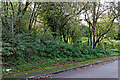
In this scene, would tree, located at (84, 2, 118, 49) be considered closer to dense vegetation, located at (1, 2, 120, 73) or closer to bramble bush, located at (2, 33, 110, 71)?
dense vegetation, located at (1, 2, 120, 73)

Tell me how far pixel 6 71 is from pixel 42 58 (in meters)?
3.58

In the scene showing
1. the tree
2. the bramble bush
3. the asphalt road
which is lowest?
the asphalt road

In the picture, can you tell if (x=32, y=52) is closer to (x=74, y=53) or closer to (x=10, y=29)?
(x=10, y=29)

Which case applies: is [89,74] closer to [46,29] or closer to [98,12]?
[46,29]

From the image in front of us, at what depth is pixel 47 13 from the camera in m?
14.1

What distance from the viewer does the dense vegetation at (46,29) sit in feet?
31.8

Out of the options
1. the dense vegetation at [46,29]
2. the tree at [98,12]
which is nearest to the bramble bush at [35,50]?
the dense vegetation at [46,29]

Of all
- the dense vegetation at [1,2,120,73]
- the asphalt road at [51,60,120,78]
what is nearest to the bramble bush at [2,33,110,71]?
the dense vegetation at [1,2,120,73]

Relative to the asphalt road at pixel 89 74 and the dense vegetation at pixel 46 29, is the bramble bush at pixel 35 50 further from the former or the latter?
the asphalt road at pixel 89 74

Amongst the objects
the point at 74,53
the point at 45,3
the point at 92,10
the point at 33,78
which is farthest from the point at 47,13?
the point at 33,78

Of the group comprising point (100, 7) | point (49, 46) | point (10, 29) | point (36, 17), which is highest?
point (100, 7)

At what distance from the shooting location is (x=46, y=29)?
15641 mm

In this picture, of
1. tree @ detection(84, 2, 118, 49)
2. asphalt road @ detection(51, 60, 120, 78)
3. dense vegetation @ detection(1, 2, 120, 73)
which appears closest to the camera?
asphalt road @ detection(51, 60, 120, 78)

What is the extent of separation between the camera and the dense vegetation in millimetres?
9688
